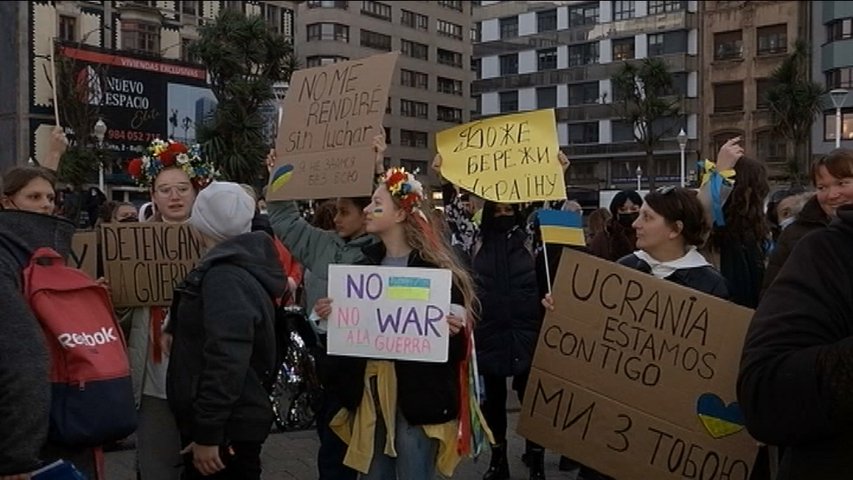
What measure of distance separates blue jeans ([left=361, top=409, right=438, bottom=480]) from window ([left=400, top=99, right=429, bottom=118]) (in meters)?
67.9

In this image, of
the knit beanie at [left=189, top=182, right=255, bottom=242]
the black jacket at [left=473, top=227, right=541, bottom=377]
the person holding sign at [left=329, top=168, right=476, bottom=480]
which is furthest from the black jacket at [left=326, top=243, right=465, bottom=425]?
the black jacket at [left=473, top=227, right=541, bottom=377]

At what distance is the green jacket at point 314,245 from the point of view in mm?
4953

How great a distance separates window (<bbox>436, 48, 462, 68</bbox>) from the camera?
76.8 m

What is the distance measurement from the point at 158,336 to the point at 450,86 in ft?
243

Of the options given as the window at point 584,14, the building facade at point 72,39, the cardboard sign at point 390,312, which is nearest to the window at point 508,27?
the window at point 584,14

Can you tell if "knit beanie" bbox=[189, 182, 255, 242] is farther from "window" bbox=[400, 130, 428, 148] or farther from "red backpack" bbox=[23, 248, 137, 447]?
"window" bbox=[400, 130, 428, 148]

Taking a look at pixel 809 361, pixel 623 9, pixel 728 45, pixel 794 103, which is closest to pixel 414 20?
pixel 623 9

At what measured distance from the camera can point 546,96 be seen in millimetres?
68625

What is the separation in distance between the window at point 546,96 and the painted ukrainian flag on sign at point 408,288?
213 ft

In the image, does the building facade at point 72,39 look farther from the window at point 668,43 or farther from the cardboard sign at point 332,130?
the cardboard sign at point 332,130

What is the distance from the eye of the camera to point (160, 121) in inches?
1822

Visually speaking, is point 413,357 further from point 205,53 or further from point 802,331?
point 205,53

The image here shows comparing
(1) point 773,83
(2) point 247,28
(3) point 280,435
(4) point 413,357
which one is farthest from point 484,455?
(1) point 773,83

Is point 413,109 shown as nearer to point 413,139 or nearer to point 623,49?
point 413,139
